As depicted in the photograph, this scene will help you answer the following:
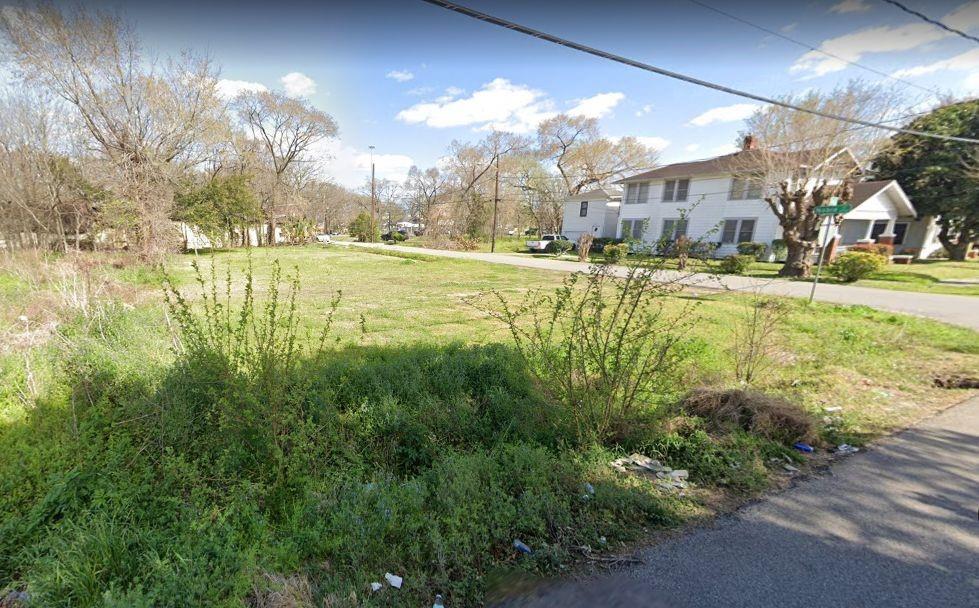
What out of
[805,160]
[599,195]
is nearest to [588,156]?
[599,195]

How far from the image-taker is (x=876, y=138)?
585 inches

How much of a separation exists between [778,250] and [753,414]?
25042 millimetres

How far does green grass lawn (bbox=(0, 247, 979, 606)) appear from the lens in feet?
6.41

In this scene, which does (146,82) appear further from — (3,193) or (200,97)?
(3,193)

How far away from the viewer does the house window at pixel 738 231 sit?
24984 millimetres

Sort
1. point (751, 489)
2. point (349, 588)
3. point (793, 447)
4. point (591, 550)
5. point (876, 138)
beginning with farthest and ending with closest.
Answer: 1. point (876, 138)
2. point (793, 447)
3. point (751, 489)
4. point (591, 550)
5. point (349, 588)

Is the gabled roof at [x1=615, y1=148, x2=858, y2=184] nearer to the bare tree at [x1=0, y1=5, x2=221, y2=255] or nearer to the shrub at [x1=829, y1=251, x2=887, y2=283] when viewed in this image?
the shrub at [x1=829, y1=251, x2=887, y2=283]

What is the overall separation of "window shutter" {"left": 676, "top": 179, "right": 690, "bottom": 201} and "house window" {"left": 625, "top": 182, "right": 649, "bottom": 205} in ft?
8.70

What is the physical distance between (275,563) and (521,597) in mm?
1276

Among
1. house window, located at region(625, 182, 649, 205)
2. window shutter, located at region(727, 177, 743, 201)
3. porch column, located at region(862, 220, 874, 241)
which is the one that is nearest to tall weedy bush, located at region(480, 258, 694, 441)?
window shutter, located at region(727, 177, 743, 201)

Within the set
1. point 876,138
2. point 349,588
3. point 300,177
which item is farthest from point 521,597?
point 300,177

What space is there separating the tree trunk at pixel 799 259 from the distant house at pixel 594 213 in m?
19.1

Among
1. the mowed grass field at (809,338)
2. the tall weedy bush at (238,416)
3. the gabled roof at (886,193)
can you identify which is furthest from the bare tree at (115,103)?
the gabled roof at (886,193)

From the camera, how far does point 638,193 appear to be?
3172 cm
